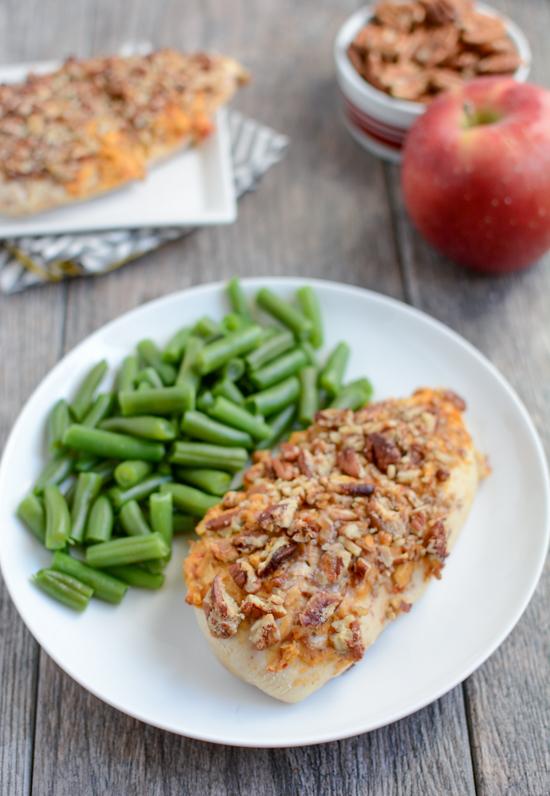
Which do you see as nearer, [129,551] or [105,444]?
[129,551]

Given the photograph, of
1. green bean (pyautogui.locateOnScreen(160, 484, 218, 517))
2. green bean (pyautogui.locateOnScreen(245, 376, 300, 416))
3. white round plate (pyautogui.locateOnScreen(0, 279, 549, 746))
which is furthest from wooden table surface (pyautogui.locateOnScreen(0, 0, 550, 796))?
green bean (pyautogui.locateOnScreen(245, 376, 300, 416))

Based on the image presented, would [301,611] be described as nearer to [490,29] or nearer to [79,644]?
[79,644]

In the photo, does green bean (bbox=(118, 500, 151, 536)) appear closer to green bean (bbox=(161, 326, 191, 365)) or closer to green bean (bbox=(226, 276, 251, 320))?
green bean (bbox=(161, 326, 191, 365))

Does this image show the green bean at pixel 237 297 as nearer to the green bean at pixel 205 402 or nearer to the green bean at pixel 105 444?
the green bean at pixel 205 402

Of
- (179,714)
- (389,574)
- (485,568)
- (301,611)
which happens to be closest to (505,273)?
(485,568)

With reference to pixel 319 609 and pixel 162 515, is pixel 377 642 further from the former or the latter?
pixel 162 515

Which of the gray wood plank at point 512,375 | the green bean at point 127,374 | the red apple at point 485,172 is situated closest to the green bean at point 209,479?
the green bean at point 127,374

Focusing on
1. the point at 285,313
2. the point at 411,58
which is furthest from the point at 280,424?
the point at 411,58
